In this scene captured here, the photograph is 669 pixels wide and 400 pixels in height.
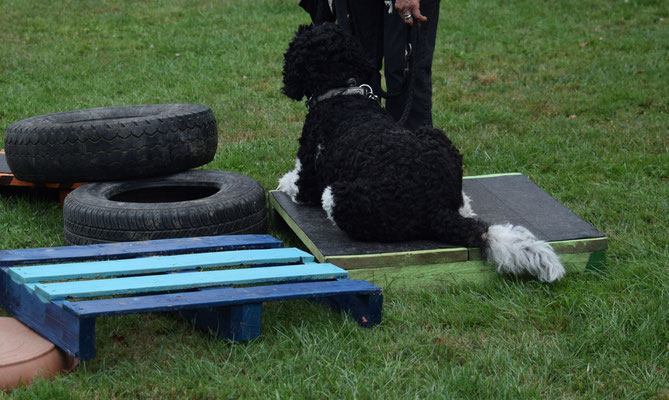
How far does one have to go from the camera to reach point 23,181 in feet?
15.6

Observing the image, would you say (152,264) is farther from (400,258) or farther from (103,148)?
(103,148)

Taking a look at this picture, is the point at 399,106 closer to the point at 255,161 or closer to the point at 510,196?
the point at 510,196

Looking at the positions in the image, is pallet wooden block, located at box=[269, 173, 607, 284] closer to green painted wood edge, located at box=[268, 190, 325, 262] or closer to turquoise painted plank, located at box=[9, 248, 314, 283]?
green painted wood edge, located at box=[268, 190, 325, 262]

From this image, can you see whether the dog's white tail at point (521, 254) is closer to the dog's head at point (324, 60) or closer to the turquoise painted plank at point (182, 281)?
the turquoise painted plank at point (182, 281)

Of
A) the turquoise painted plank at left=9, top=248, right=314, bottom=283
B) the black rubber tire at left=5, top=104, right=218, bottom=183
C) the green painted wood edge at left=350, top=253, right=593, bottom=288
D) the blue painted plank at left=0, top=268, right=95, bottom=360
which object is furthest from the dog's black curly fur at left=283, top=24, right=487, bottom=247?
the blue painted plank at left=0, top=268, right=95, bottom=360

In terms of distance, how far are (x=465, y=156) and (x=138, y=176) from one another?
2744 mm

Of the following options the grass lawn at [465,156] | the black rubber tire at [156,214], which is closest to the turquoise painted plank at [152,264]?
the grass lawn at [465,156]

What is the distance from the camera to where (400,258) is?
11.9 feet

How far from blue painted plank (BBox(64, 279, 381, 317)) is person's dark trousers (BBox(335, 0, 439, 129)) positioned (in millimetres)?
1763

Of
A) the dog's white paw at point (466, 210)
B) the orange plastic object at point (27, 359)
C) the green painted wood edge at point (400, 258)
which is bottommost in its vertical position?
the orange plastic object at point (27, 359)

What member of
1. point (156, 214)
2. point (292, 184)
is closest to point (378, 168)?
point (292, 184)

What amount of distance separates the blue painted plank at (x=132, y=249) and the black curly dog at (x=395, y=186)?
437mm

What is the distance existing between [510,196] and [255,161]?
222 cm

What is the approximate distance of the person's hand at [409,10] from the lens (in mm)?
4285
